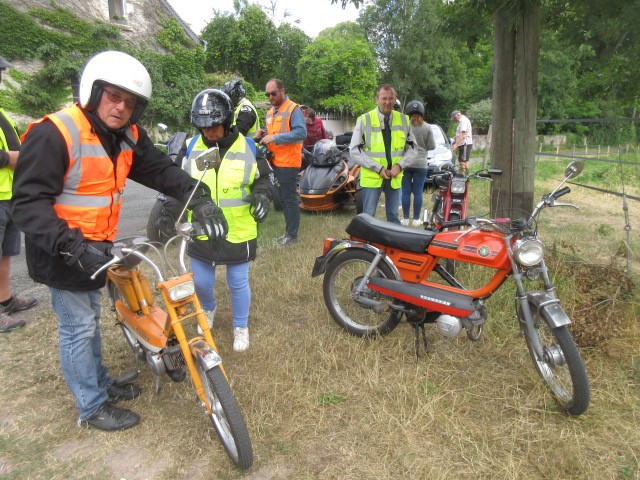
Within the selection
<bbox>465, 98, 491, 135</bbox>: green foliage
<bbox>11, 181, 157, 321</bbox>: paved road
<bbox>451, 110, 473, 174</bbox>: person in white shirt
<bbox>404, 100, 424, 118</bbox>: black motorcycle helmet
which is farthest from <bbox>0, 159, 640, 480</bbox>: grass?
<bbox>465, 98, 491, 135</bbox>: green foliage

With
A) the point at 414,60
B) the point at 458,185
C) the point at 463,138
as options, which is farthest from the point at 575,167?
the point at 414,60

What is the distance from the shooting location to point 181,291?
2.33 m

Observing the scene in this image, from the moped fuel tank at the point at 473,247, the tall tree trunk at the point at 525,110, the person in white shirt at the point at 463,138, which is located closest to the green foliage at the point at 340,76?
the person in white shirt at the point at 463,138

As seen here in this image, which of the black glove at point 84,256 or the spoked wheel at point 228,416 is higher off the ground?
the black glove at point 84,256

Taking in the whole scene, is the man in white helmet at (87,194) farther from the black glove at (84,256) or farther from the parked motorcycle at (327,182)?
the parked motorcycle at (327,182)

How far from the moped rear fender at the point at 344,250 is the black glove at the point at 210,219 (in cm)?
111

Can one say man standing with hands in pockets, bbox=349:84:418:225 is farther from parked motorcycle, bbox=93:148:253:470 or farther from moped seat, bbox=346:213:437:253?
parked motorcycle, bbox=93:148:253:470

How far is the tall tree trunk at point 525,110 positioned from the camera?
376 centimetres

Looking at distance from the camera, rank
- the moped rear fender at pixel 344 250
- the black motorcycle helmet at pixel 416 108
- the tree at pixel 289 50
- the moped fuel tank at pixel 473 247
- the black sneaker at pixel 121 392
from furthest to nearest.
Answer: the tree at pixel 289 50 < the black motorcycle helmet at pixel 416 108 < the moped rear fender at pixel 344 250 < the black sneaker at pixel 121 392 < the moped fuel tank at pixel 473 247

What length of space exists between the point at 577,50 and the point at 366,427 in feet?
12.2

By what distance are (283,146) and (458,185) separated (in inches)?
87.3

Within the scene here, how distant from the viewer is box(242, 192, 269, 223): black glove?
10.1ft

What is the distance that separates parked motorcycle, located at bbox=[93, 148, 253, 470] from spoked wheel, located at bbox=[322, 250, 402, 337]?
119 centimetres

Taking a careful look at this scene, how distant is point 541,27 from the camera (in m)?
4.18
